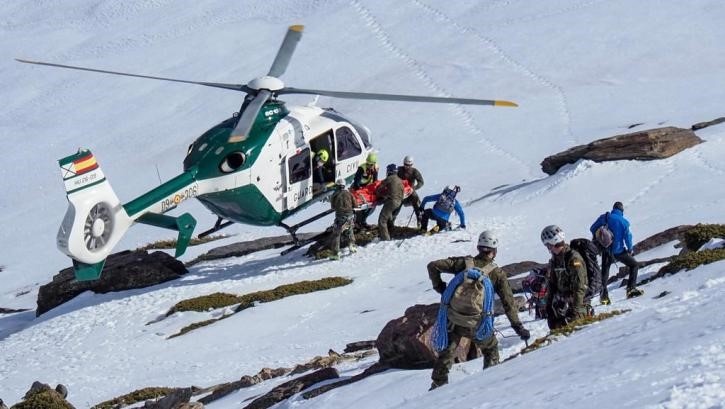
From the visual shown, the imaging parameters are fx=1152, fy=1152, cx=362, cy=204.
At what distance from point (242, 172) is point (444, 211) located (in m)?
4.49

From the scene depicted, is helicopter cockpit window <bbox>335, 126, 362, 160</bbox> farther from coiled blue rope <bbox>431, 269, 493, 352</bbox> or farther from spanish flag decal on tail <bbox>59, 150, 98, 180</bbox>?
coiled blue rope <bbox>431, 269, 493, 352</bbox>

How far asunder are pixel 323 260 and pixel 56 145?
132 ft

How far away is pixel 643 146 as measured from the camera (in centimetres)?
2798

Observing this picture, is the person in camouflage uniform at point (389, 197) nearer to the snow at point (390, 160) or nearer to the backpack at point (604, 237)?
the snow at point (390, 160)

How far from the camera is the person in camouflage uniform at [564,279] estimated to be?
42.7 feet

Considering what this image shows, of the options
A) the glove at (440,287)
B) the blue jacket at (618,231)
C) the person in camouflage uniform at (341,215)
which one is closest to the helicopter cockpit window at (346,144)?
the person in camouflage uniform at (341,215)

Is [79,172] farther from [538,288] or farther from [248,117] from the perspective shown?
[538,288]

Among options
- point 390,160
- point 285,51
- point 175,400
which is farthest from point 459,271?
point 390,160

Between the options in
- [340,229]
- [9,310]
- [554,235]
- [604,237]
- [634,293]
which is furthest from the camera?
[9,310]

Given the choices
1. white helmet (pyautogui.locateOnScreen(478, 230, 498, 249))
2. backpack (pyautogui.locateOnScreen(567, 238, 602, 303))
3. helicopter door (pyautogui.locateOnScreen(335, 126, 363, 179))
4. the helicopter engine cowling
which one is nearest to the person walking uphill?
backpack (pyautogui.locateOnScreen(567, 238, 602, 303))

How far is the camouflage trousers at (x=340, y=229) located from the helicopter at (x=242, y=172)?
3.52ft

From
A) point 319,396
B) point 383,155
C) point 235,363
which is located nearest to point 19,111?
point 383,155

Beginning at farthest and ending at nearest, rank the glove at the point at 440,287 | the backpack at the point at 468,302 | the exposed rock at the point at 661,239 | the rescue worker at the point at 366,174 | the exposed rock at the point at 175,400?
the rescue worker at the point at 366,174 < the exposed rock at the point at 661,239 < the exposed rock at the point at 175,400 < the glove at the point at 440,287 < the backpack at the point at 468,302

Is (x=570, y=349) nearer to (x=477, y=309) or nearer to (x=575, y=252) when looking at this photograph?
(x=477, y=309)
